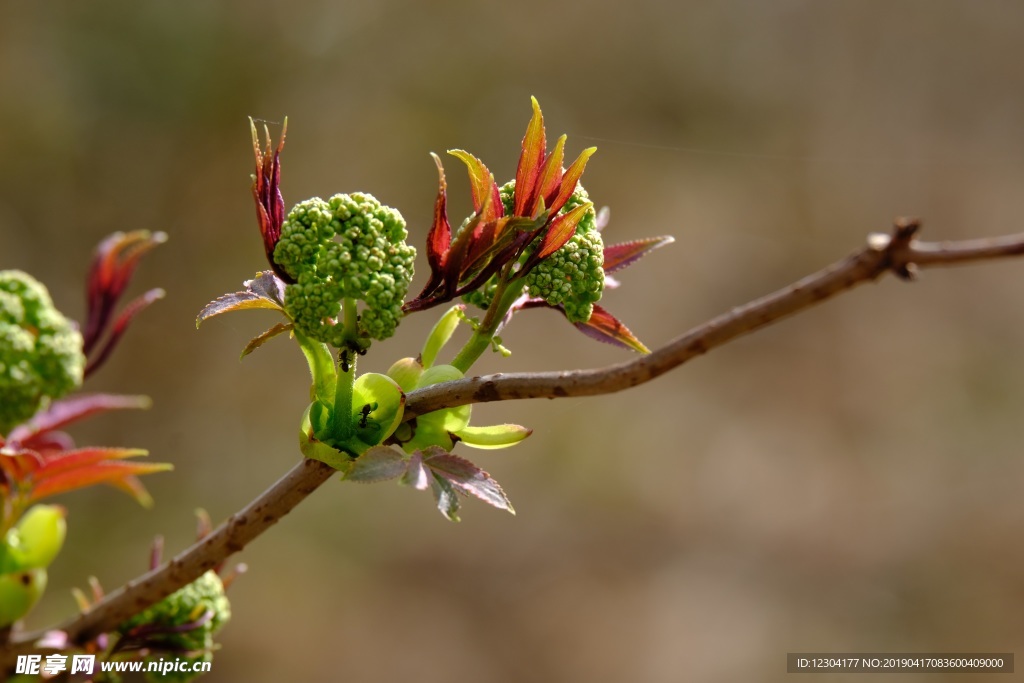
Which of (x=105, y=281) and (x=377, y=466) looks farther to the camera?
(x=105, y=281)

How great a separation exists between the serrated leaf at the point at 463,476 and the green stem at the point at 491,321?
0.16 ft

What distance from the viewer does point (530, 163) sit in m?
0.43

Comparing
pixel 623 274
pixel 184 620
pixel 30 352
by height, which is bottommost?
pixel 184 620

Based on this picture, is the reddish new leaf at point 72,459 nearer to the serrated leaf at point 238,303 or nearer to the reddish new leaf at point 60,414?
the reddish new leaf at point 60,414

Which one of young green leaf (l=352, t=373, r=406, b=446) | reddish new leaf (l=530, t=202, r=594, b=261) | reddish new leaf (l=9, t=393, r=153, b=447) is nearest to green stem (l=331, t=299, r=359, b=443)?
young green leaf (l=352, t=373, r=406, b=446)

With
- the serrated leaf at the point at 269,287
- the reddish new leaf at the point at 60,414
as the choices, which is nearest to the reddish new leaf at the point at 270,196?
the serrated leaf at the point at 269,287

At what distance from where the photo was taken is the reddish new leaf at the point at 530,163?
0.42 meters

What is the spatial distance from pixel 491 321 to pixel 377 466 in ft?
0.32

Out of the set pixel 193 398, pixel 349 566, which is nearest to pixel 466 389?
pixel 349 566

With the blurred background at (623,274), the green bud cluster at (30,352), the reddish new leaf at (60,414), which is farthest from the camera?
the blurred background at (623,274)

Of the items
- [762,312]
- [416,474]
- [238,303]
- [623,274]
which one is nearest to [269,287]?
[238,303]

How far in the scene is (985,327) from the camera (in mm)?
2613

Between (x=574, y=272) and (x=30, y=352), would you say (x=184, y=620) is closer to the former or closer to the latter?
(x=30, y=352)

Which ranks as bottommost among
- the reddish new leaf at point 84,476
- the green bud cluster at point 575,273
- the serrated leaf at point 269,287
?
the reddish new leaf at point 84,476
